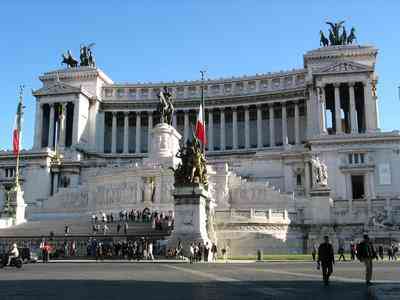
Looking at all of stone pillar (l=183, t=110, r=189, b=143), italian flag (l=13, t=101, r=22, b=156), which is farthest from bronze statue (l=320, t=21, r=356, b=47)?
italian flag (l=13, t=101, r=22, b=156)

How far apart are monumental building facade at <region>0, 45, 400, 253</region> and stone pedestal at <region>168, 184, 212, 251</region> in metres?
9.72

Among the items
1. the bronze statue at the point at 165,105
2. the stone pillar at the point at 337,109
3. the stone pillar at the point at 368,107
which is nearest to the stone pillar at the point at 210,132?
the stone pillar at the point at 337,109

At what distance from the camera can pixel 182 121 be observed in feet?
328

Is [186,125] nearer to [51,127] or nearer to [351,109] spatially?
[51,127]

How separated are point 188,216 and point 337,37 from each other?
6718cm

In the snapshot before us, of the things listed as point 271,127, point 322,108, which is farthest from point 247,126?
point 322,108

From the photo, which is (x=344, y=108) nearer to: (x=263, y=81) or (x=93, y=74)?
(x=263, y=81)

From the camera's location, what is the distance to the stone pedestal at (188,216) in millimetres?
30312

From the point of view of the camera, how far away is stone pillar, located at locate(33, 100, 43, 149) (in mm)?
91688

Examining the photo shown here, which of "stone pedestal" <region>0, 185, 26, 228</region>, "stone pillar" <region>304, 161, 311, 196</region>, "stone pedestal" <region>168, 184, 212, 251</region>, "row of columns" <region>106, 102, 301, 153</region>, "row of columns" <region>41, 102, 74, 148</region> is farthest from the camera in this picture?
"row of columns" <region>106, 102, 301, 153</region>

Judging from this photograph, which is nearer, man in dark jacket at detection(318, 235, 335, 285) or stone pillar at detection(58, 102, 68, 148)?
man in dark jacket at detection(318, 235, 335, 285)

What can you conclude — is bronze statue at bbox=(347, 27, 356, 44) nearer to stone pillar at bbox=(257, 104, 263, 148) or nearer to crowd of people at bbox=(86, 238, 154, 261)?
stone pillar at bbox=(257, 104, 263, 148)

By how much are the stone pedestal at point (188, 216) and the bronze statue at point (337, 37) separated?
6591cm

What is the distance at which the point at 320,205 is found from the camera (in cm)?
4706
